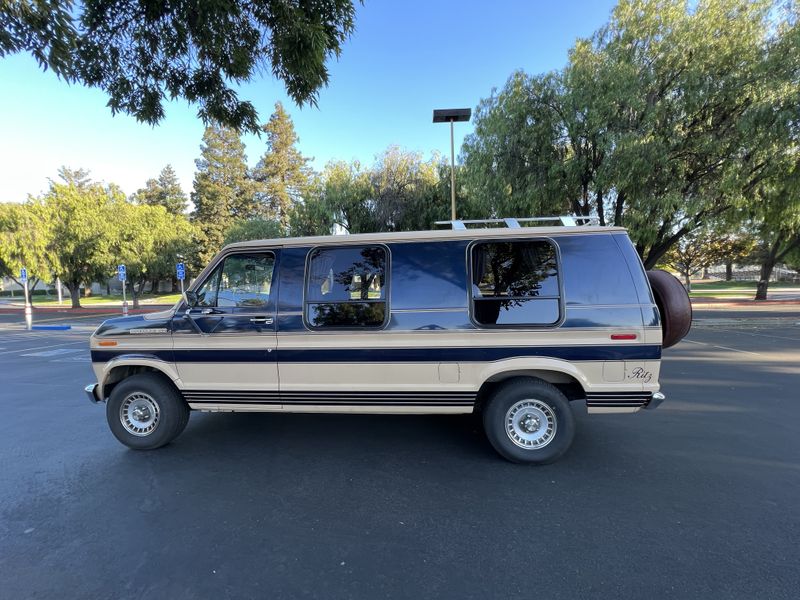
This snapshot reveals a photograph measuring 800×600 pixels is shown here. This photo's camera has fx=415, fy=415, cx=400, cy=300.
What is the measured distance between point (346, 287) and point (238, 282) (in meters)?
1.12

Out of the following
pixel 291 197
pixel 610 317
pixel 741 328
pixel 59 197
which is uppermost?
pixel 291 197

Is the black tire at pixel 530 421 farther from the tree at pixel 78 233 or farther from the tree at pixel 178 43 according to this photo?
the tree at pixel 78 233

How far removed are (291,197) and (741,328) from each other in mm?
50995

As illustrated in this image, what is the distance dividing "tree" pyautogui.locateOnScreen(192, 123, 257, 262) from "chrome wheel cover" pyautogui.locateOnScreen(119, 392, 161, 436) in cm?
4811

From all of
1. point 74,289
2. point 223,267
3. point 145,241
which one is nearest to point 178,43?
point 223,267

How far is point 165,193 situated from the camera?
60500 millimetres

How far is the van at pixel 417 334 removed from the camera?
149 inches

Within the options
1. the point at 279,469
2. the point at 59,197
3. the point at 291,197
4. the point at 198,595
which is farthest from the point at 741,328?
the point at 291,197

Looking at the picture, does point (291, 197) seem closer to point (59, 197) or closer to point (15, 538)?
point (59, 197)

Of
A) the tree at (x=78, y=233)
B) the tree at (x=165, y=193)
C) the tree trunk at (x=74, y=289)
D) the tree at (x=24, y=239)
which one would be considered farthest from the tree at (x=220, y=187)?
the tree at (x=24, y=239)

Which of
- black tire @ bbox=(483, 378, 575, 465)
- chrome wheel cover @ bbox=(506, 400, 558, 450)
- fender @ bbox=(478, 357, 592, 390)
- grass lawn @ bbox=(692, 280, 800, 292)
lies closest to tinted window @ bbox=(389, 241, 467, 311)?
fender @ bbox=(478, 357, 592, 390)

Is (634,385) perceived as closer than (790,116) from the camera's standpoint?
Yes

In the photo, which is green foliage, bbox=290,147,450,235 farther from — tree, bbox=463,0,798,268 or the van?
the van

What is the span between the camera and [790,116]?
11516mm
